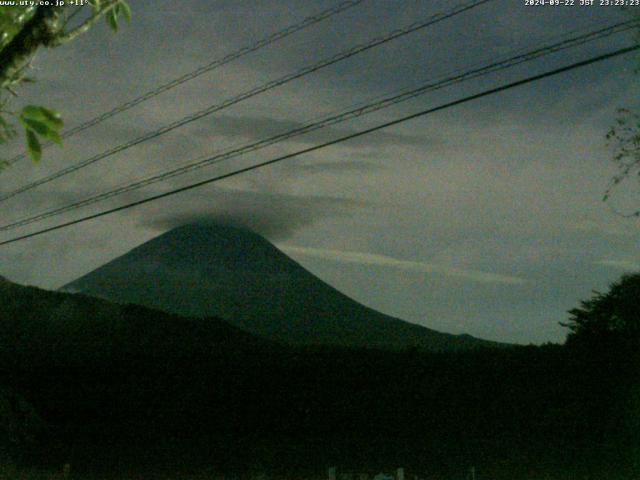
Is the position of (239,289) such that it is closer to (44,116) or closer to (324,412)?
(324,412)

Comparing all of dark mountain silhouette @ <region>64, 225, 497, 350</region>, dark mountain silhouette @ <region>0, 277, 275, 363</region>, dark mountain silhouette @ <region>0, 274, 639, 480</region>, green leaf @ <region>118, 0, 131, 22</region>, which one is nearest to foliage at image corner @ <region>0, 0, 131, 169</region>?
green leaf @ <region>118, 0, 131, 22</region>

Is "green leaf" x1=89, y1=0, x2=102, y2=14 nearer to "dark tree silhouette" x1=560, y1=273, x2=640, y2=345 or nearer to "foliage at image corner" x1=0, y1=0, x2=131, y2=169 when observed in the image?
"foliage at image corner" x1=0, y1=0, x2=131, y2=169

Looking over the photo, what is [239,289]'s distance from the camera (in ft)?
227

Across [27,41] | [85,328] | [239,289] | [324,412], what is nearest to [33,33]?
[27,41]

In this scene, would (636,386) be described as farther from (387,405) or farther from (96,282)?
(96,282)

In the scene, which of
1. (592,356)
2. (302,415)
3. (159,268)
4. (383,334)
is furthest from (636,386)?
(159,268)

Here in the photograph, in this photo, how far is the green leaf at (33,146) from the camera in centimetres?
288

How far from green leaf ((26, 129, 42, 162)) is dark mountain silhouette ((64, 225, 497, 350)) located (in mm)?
42157

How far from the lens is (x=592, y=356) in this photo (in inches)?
605

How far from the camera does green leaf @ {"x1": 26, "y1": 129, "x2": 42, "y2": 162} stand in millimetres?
2875

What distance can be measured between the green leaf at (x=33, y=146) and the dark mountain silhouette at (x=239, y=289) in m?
42.2

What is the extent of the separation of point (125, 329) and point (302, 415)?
35.3 ft

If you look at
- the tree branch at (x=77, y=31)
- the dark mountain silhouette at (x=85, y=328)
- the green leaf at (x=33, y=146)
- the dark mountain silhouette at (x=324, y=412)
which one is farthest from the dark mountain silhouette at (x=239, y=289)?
the green leaf at (x=33, y=146)

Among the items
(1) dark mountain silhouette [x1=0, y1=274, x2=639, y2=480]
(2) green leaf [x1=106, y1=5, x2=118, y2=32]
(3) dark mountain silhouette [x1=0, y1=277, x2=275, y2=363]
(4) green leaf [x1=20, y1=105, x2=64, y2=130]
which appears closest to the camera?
(4) green leaf [x1=20, y1=105, x2=64, y2=130]
